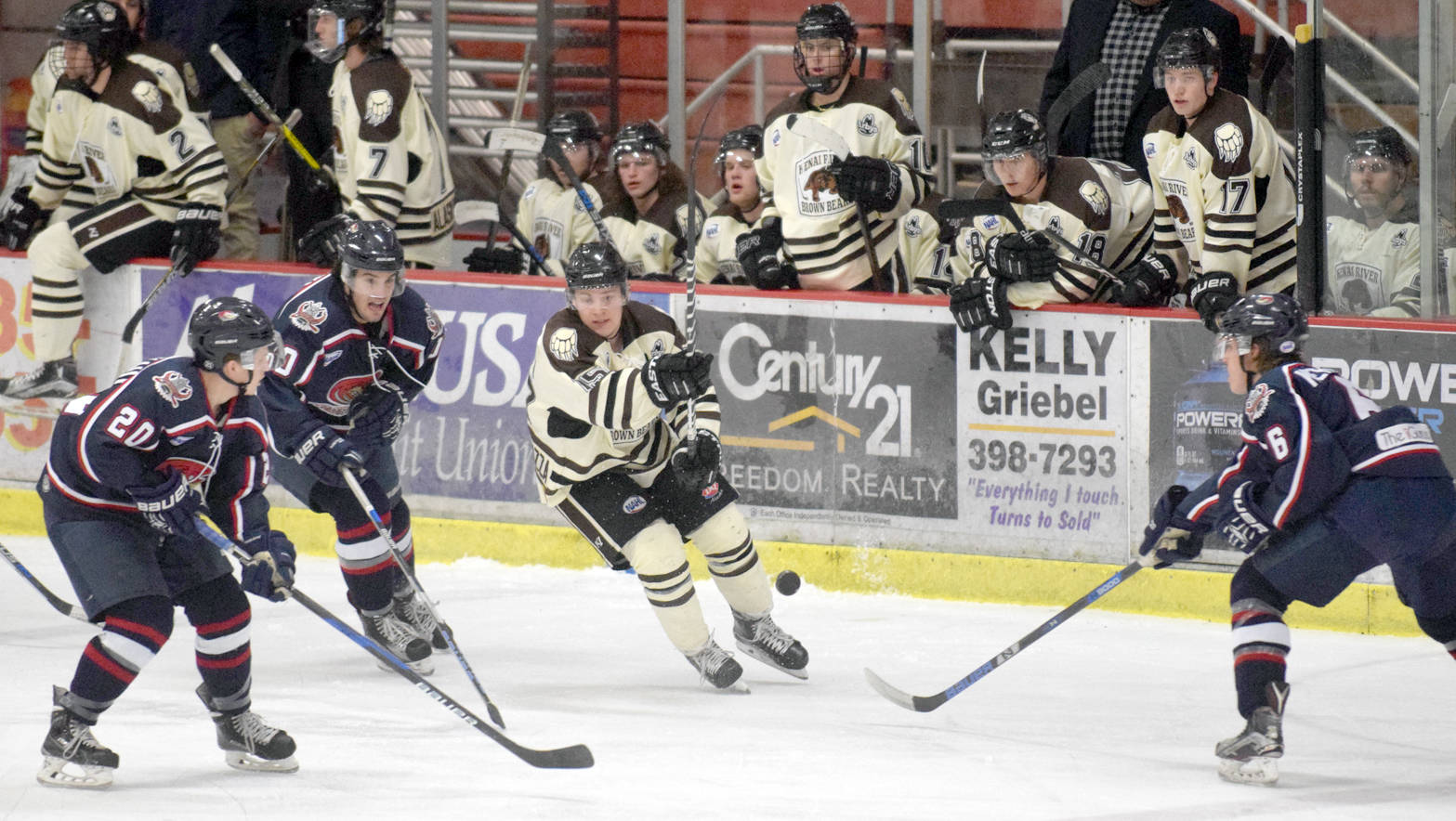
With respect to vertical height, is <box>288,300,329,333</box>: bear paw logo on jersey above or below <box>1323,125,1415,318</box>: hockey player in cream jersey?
below

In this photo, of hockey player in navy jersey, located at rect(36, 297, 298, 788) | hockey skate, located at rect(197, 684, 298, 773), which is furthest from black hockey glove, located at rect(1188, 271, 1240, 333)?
hockey skate, located at rect(197, 684, 298, 773)

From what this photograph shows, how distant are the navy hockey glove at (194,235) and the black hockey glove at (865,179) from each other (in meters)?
2.18

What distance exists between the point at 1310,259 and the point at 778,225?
1611mm

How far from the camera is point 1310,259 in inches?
212

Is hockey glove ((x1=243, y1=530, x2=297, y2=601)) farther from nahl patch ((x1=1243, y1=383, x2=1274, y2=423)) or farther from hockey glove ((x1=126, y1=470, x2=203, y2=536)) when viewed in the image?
nahl patch ((x1=1243, y1=383, x2=1274, y2=423))

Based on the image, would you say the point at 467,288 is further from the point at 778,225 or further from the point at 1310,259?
the point at 1310,259

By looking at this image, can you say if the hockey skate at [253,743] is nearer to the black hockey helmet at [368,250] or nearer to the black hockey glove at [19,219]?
the black hockey helmet at [368,250]

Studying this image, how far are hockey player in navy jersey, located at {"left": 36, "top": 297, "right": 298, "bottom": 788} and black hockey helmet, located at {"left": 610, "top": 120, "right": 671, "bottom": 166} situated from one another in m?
2.43

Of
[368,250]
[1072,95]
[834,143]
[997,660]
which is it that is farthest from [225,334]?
[1072,95]

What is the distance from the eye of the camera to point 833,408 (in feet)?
19.3

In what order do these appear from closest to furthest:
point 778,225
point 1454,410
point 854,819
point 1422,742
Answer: point 854,819 → point 1422,742 → point 1454,410 → point 778,225

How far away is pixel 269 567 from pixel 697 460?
107 cm

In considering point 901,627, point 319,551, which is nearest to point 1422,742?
point 901,627

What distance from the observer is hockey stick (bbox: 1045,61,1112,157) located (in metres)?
5.88
